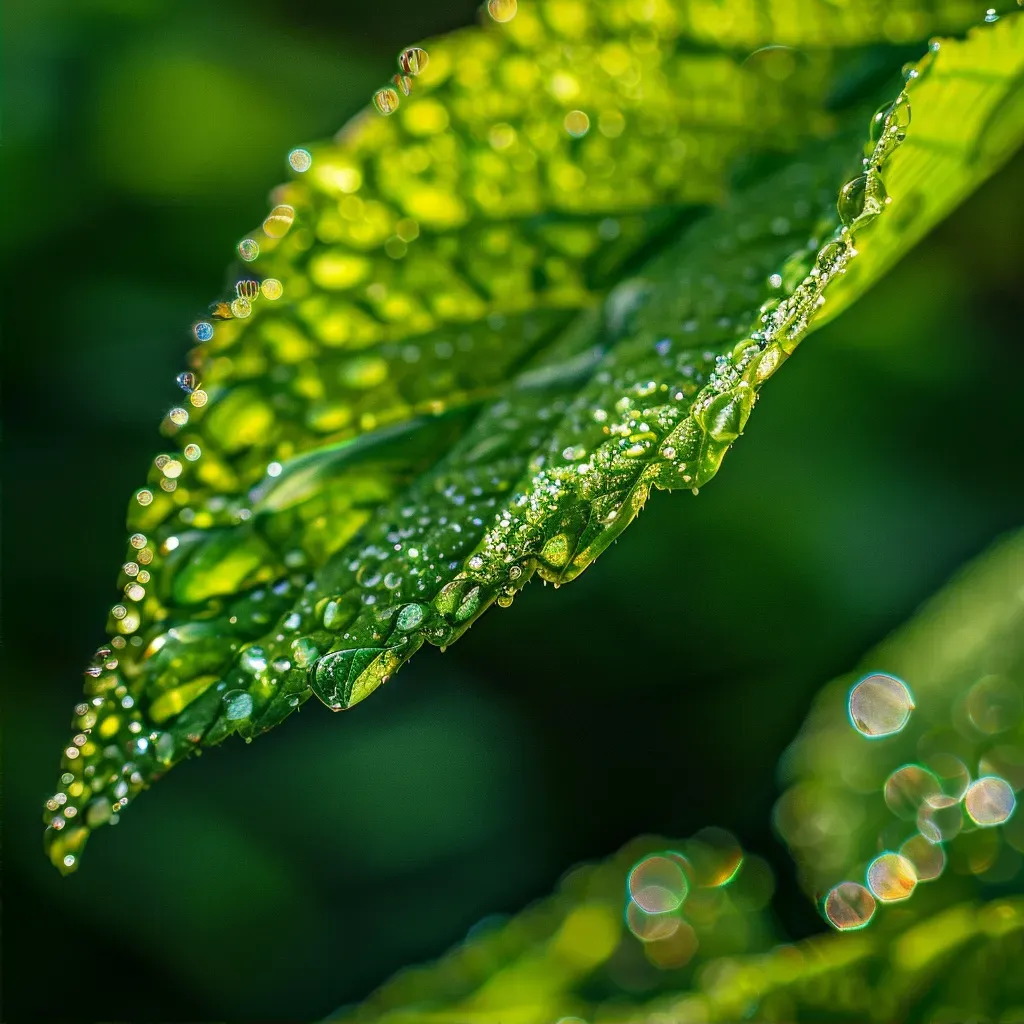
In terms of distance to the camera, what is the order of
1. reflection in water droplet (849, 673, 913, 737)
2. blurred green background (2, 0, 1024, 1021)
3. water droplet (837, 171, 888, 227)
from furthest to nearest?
blurred green background (2, 0, 1024, 1021) < reflection in water droplet (849, 673, 913, 737) < water droplet (837, 171, 888, 227)

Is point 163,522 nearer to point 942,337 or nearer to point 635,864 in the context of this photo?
point 635,864

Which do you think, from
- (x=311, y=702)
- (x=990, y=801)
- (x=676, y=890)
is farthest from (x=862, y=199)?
(x=311, y=702)

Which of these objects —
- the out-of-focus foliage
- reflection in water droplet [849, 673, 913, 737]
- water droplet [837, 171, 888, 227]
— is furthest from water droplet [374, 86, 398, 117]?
reflection in water droplet [849, 673, 913, 737]

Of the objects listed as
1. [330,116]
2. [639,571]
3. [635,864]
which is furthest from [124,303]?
[635,864]

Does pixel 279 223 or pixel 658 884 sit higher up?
pixel 279 223

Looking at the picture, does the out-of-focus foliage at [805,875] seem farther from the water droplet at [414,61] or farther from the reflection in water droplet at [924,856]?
the water droplet at [414,61]

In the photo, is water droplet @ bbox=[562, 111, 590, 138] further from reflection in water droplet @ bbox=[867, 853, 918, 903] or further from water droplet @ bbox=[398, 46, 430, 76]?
reflection in water droplet @ bbox=[867, 853, 918, 903]

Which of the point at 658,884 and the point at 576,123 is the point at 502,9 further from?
the point at 658,884
